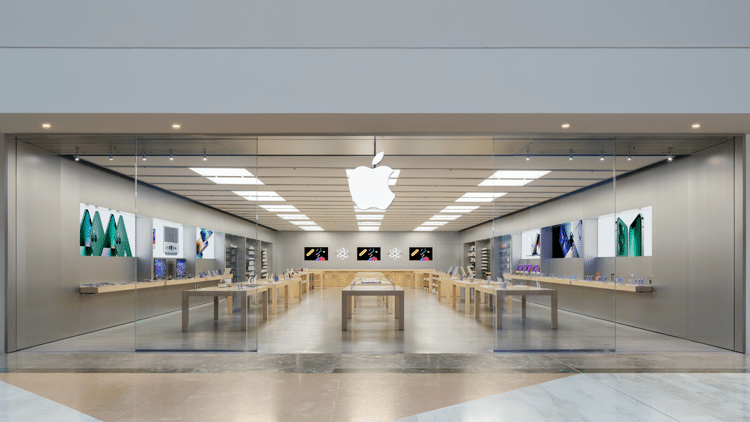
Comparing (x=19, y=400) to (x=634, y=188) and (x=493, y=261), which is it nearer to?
(x=493, y=261)

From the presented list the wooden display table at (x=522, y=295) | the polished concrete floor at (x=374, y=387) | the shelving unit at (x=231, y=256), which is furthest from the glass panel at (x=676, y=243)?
the shelving unit at (x=231, y=256)

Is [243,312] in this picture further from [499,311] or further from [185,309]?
[499,311]

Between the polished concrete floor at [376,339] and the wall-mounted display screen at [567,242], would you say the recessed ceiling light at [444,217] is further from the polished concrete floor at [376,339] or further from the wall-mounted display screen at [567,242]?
the wall-mounted display screen at [567,242]

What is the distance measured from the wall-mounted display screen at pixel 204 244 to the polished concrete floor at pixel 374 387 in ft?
5.12

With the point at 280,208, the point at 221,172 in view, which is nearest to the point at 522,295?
the point at 221,172

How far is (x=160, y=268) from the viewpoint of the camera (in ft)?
24.2

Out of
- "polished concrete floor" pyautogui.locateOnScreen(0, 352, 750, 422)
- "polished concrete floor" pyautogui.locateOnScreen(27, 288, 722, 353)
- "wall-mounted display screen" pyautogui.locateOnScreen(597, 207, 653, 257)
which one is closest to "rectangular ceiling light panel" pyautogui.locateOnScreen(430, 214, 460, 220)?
"wall-mounted display screen" pyautogui.locateOnScreen(597, 207, 653, 257)

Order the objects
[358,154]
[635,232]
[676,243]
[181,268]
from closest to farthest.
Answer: [181,268]
[358,154]
[676,243]
[635,232]

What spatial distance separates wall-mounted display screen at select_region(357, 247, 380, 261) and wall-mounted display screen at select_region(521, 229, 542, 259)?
20.5 m

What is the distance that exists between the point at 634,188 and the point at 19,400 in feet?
30.3

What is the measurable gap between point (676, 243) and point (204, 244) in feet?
24.9

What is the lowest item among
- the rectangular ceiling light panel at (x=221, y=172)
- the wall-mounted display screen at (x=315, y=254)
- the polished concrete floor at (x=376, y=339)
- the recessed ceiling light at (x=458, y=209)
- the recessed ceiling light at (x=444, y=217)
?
the polished concrete floor at (x=376, y=339)

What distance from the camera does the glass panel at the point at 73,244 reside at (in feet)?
23.4
